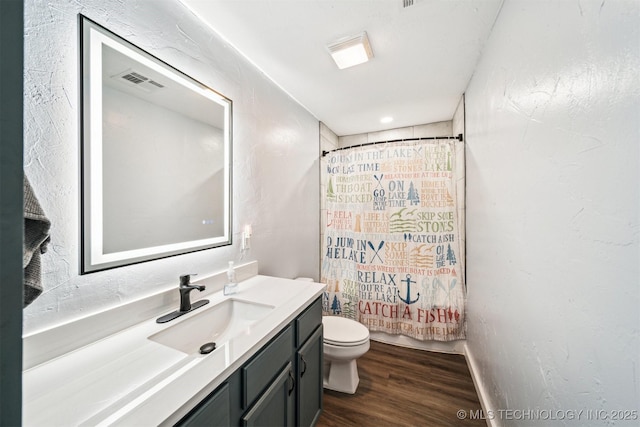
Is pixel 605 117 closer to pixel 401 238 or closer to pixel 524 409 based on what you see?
pixel 524 409

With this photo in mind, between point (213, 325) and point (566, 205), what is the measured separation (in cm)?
144

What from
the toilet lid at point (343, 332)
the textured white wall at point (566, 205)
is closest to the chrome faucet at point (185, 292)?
the toilet lid at point (343, 332)

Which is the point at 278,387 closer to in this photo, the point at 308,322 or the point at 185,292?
the point at 308,322

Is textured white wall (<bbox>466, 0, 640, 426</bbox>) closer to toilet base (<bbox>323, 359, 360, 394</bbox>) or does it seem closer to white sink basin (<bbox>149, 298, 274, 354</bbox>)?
toilet base (<bbox>323, 359, 360, 394</bbox>)

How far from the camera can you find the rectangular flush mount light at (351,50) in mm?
1403

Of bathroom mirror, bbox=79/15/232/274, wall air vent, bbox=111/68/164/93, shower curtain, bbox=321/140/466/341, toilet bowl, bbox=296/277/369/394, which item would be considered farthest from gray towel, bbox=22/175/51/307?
shower curtain, bbox=321/140/466/341

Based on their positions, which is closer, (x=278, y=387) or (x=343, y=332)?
(x=278, y=387)

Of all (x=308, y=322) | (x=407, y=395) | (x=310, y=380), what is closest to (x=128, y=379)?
(x=308, y=322)

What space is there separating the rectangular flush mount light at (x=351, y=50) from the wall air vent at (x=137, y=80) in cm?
103

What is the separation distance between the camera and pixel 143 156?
100 cm

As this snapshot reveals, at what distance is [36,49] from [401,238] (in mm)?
2349

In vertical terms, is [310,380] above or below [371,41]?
below

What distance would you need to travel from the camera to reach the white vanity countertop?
1.72ft

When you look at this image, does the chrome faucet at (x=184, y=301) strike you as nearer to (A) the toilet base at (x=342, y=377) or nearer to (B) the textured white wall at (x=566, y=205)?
(A) the toilet base at (x=342, y=377)
